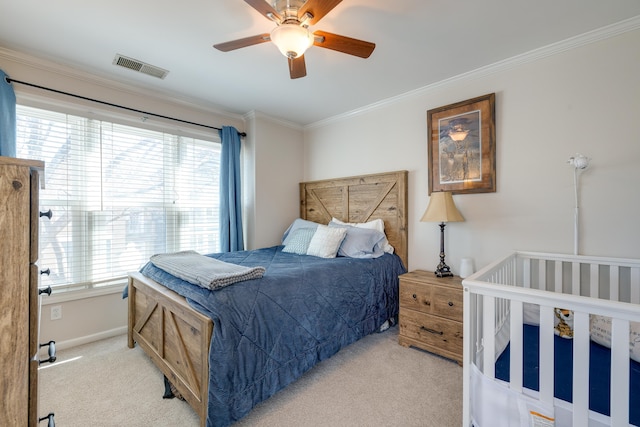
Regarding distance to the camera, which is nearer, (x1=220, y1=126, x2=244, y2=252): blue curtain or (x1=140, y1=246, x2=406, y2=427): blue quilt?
(x1=140, y1=246, x2=406, y2=427): blue quilt

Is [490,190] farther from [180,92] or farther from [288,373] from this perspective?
[180,92]

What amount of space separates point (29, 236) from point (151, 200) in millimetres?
2482

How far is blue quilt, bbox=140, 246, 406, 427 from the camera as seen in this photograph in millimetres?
1463

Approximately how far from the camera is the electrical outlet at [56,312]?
2.41 m

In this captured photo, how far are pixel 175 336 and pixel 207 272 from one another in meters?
0.45

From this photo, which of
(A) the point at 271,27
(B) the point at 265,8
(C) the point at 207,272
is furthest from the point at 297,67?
(C) the point at 207,272

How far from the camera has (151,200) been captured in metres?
2.99

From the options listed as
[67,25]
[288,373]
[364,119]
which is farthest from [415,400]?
[67,25]

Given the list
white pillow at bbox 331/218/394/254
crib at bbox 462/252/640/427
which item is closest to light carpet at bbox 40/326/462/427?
crib at bbox 462/252/640/427

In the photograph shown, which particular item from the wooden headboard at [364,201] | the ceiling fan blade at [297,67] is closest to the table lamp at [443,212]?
the wooden headboard at [364,201]

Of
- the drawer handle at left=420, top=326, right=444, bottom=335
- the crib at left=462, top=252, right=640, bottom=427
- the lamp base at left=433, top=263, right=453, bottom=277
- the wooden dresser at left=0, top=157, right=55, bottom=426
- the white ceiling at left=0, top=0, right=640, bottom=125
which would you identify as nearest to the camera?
the wooden dresser at left=0, top=157, right=55, bottom=426

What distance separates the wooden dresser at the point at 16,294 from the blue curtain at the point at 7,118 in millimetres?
2156

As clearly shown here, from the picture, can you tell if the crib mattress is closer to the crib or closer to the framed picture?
the crib

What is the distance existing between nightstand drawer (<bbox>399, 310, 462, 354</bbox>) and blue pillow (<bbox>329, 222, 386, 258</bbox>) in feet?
2.20
